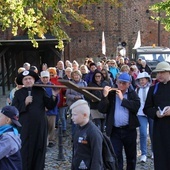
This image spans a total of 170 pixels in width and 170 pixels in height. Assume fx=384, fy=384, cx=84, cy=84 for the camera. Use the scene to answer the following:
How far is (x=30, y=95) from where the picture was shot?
649cm

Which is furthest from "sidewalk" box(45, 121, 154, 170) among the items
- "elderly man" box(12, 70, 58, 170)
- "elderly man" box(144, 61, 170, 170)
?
"elderly man" box(144, 61, 170, 170)

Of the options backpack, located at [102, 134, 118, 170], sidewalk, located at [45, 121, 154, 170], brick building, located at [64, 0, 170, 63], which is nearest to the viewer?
backpack, located at [102, 134, 118, 170]

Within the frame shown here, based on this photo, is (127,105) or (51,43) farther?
(51,43)

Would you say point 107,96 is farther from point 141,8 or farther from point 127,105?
point 141,8

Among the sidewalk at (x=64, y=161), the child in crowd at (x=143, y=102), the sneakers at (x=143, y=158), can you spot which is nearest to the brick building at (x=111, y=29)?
the sidewalk at (x=64, y=161)

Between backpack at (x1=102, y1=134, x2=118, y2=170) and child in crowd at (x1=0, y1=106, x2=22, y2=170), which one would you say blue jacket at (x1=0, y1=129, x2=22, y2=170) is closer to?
child in crowd at (x1=0, y1=106, x2=22, y2=170)

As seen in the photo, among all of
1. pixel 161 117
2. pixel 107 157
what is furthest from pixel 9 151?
pixel 161 117

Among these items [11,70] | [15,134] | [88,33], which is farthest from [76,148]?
[88,33]

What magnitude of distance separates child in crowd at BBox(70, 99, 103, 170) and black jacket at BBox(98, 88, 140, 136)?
1.77 metres

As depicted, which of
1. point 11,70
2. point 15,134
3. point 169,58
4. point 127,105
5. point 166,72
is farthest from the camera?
point 11,70

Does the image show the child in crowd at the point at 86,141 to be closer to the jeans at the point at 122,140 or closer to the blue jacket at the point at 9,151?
the blue jacket at the point at 9,151

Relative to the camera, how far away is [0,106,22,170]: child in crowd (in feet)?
13.8

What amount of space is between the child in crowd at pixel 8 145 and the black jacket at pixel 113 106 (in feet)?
7.19

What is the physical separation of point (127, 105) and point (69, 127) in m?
5.38
